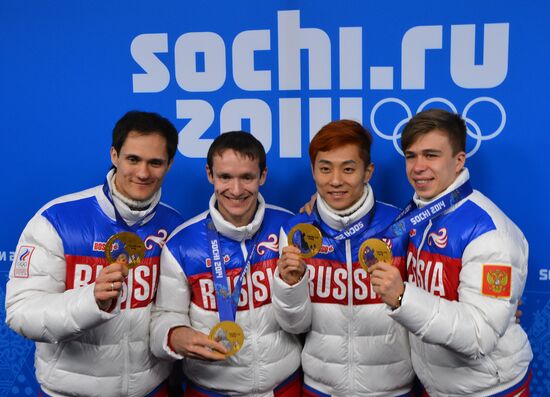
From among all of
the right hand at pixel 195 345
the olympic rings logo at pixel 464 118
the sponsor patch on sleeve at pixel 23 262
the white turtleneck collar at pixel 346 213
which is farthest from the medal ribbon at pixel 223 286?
the olympic rings logo at pixel 464 118

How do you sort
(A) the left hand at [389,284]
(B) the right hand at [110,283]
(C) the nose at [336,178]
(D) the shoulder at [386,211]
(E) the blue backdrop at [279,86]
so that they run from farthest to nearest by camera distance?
1. (E) the blue backdrop at [279,86]
2. (D) the shoulder at [386,211]
3. (C) the nose at [336,178]
4. (B) the right hand at [110,283]
5. (A) the left hand at [389,284]

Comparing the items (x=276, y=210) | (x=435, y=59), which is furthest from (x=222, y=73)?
(x=435, y=59)

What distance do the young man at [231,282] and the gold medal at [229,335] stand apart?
83 mm

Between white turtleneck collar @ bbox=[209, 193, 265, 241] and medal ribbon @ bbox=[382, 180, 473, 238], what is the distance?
1.75 feet

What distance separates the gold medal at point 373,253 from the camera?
1935 mm

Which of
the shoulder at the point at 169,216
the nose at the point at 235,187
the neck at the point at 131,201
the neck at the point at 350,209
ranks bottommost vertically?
the shoulder at the point at 169,216

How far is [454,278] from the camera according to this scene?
198 centimetres

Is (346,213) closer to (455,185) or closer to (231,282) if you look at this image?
A: (455,185)

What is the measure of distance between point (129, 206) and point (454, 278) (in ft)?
4.11

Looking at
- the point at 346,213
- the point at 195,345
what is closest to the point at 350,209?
the point at 346,213

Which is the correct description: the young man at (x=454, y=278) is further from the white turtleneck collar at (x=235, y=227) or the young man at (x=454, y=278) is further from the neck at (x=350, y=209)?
the white turtleneck collar at (x=235, y=227)

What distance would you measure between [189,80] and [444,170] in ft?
4.66

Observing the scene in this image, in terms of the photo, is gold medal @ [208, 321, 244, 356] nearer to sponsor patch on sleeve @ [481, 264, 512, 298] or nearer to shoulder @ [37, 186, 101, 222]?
shoulder @ [37, 186, 101, 222]

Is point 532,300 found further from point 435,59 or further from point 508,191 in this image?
point 435,59
